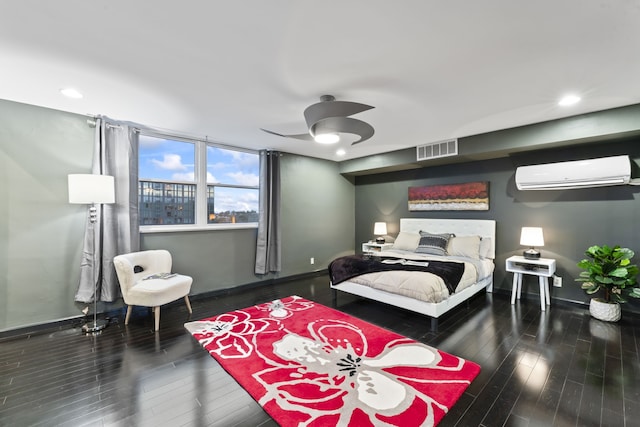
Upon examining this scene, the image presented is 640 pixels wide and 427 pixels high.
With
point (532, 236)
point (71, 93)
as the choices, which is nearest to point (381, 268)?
point (532, 236)

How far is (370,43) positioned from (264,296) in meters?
3.65

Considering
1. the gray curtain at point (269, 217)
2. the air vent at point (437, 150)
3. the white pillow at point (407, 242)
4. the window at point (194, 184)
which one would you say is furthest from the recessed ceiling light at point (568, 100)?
the window at point (194, 184)

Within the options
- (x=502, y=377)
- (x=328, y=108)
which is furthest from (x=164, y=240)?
(x=502, y=377)

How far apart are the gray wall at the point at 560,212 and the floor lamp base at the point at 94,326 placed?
5.33 metres

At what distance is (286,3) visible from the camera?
150 cm

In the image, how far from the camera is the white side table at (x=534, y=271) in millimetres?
3535

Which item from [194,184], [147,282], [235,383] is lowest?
[235,383]

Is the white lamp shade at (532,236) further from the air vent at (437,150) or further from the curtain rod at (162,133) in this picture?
the curtain rod at (162,133)

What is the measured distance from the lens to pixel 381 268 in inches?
138

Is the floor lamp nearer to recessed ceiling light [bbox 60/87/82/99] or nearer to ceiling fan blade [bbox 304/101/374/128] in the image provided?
recessed ceiling light [bbox 60/87/82/99]

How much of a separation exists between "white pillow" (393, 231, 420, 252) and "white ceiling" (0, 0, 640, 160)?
94.7 inches

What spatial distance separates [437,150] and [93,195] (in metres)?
4.78

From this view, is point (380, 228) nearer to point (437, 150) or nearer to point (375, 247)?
point (375, 247)

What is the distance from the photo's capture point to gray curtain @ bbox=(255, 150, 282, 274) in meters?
4.68
